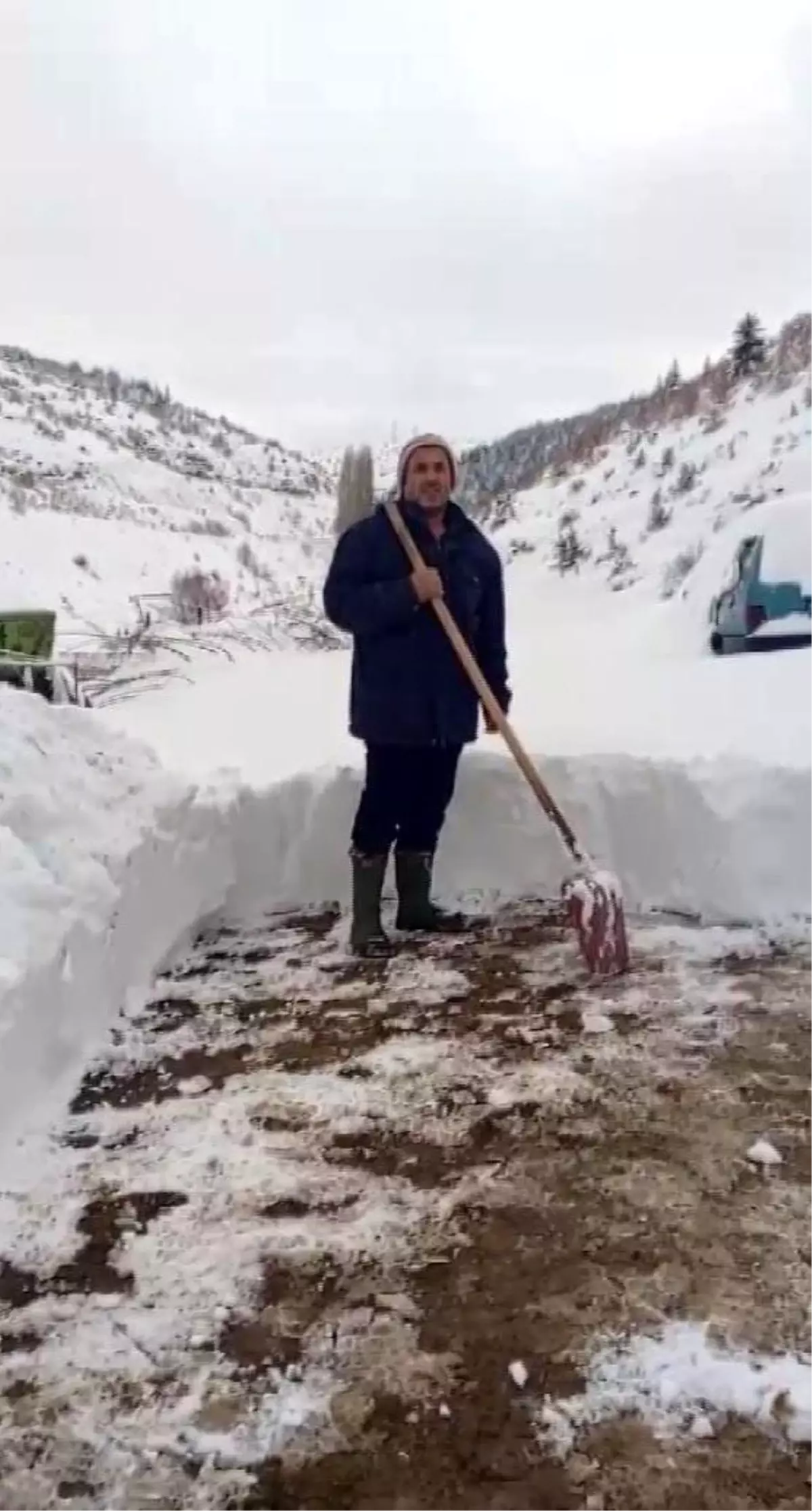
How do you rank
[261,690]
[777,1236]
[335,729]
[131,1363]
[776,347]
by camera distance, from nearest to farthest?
1. [131,1363]
2. [777,1236]
3. [335,729]
4. [261,690]
5. [776,347]

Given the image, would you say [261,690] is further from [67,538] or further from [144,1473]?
[67,538]

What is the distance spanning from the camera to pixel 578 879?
129 inches

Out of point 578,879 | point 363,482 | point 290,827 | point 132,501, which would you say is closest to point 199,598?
point 363,482

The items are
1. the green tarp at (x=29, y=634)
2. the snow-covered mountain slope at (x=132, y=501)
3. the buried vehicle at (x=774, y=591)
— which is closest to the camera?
the green tarp at (x=29, y=634)

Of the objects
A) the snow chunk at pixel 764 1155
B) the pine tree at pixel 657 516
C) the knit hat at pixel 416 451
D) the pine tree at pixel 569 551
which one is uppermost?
the pine tree at pixel 657 516

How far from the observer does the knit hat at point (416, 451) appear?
348 centimetres

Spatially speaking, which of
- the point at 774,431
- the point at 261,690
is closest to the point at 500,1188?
the point at 261,690

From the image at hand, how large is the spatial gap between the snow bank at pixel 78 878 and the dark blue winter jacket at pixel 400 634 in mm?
643

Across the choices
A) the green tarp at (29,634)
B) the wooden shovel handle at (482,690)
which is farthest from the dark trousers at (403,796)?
the green tarp at (29,634)

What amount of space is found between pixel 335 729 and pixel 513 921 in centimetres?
173

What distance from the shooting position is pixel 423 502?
139 inches

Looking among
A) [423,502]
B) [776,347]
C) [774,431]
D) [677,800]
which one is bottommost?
[677,800]

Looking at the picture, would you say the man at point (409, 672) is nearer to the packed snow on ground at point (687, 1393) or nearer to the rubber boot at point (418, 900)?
the rubber boot at point (418, 900)

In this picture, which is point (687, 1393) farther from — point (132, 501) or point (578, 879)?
point (132, 501)
